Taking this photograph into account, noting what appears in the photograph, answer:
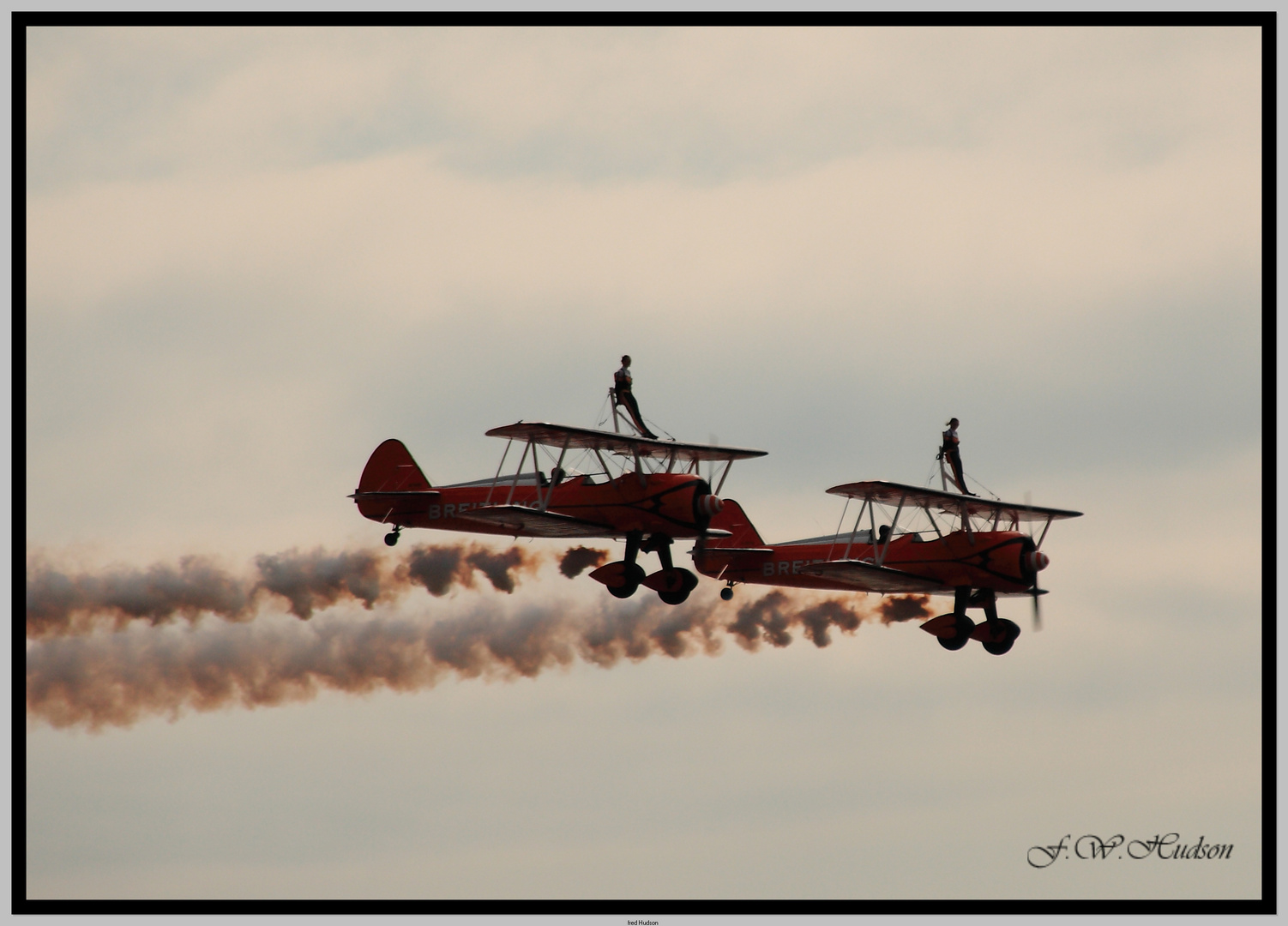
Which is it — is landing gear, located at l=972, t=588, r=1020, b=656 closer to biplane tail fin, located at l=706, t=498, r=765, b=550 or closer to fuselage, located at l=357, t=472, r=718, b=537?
biplane tail fin, located at l=706, t=498, r=765, b=550

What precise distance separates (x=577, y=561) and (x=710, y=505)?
5178 millimetres

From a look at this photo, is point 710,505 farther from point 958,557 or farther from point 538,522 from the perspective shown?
point 958,557

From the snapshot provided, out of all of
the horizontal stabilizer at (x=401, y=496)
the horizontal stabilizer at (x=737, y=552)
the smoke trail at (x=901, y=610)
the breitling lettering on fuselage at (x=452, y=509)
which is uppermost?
the horizontal stabilizer at (x=401, y=496)

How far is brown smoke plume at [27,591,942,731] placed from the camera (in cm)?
7450

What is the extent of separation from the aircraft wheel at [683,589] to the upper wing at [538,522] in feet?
5.57

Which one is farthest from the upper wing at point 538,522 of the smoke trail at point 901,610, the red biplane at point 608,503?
the smoke trail at point 901,610

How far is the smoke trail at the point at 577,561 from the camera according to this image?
237 feet

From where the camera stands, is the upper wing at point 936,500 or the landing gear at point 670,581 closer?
the landing gear at point 670,581

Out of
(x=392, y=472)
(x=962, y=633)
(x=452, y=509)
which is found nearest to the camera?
(x=452, y=509)

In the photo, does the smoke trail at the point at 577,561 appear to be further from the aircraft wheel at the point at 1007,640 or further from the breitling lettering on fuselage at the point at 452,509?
the aircraft wheel at the point at 1007,640

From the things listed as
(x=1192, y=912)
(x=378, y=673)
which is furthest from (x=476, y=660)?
(x=1192, y=912)

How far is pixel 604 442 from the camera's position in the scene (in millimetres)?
68688

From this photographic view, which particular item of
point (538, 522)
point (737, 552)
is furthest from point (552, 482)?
point (737, 552)

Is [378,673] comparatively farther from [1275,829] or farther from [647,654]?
[1275,829]
